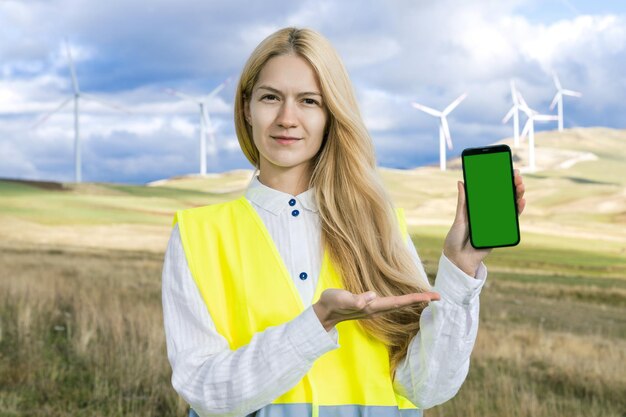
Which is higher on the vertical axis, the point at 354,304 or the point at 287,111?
the point at 287,111

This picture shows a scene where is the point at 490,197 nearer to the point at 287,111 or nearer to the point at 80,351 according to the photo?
the point at 287,111

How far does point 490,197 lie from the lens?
258 centimetres

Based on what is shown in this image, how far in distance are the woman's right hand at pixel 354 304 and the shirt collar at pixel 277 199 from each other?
0.55 m

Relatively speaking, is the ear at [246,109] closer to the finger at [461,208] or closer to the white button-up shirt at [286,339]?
the white button-up shirt at [286,339]

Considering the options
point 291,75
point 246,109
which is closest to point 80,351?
point 246,109

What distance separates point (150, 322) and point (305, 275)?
787 centimetres

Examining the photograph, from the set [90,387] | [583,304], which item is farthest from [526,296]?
[90,387]

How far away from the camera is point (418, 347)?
9.31 feet

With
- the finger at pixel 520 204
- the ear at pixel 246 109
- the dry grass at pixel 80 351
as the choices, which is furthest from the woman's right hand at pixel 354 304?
the dry grass at pixel 80 351

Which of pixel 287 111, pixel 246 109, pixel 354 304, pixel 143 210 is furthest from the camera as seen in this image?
pixel 143 210

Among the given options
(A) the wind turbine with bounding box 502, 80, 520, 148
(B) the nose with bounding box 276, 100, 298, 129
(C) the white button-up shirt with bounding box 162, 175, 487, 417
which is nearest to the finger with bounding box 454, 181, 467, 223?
(C) the white button-up shirt with bounding box 162, 175, 487, 417

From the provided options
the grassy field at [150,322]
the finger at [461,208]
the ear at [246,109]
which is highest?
the ear at [246,109]

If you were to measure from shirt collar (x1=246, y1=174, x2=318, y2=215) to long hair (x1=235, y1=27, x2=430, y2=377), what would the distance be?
4 centimetres

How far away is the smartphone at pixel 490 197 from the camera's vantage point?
101 inches
